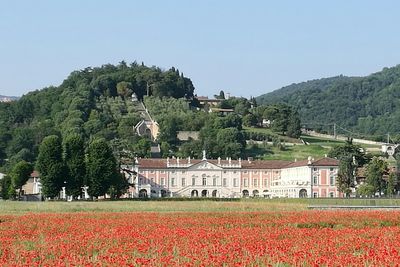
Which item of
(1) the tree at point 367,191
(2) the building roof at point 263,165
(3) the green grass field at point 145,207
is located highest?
(2) the building roof at point 263,165

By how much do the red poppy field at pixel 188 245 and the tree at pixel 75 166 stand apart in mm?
60870

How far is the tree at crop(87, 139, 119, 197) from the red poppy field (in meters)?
60.0

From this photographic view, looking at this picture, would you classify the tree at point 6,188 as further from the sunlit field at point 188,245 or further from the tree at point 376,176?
the sunlit field at point 188,245

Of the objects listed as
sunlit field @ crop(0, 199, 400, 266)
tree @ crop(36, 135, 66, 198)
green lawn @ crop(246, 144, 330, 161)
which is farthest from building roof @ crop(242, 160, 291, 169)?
sunlit field @ crop(0, 199, 400, 266)

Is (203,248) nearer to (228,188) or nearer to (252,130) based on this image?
(228,188)

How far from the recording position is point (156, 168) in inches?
5930

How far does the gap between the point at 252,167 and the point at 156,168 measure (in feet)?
60.8

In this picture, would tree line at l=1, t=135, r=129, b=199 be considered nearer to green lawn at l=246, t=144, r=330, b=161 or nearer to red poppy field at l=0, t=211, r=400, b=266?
red poppy field at l=0, t=211, r=400, b=266

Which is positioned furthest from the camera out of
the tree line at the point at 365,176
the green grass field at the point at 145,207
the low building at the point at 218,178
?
the low building at the point at 218,178

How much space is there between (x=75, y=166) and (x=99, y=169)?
9.35 feet

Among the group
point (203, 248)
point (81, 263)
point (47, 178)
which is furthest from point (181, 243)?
point (47, 178)

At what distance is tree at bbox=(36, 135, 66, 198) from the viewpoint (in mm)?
92938

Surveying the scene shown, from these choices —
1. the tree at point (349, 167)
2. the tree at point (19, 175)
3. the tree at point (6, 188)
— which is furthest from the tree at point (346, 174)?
the tree at point (6, 188)

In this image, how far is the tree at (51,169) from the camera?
92.9 m
